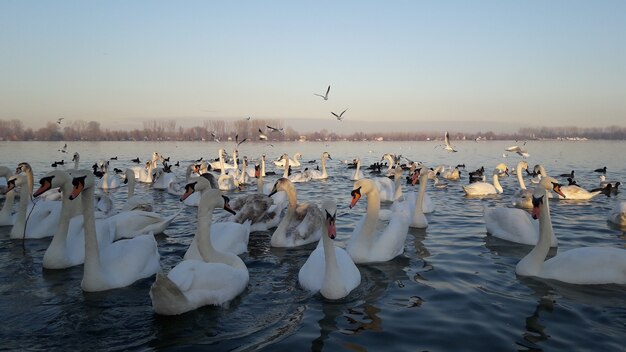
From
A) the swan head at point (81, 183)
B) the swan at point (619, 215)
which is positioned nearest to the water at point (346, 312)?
the swan head at point (81, 183)

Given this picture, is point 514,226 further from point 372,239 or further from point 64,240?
point 64,240

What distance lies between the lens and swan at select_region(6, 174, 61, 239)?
948cm

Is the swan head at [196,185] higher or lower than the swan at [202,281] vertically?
higher

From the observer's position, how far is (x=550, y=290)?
6.40 meters

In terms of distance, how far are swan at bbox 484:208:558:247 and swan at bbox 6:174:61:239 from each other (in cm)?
909

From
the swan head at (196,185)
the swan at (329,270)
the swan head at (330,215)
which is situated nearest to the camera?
the swan head at (330,215)

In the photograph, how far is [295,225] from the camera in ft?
31.1

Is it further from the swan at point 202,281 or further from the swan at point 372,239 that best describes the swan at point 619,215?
the swan at point 202,281

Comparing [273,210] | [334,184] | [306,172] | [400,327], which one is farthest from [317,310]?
[306,172]

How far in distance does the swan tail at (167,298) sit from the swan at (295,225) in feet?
12.3

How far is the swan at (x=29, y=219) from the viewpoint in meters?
9.48

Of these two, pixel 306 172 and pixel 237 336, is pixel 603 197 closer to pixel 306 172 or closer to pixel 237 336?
pixel 306 172

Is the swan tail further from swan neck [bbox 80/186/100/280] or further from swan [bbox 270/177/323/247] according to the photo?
swan [bbox 270/177/323/247]

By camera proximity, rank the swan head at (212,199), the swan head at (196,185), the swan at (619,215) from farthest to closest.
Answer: the swan at (619,215) < the swan head at (196,185) < the swan head at (212,199)
